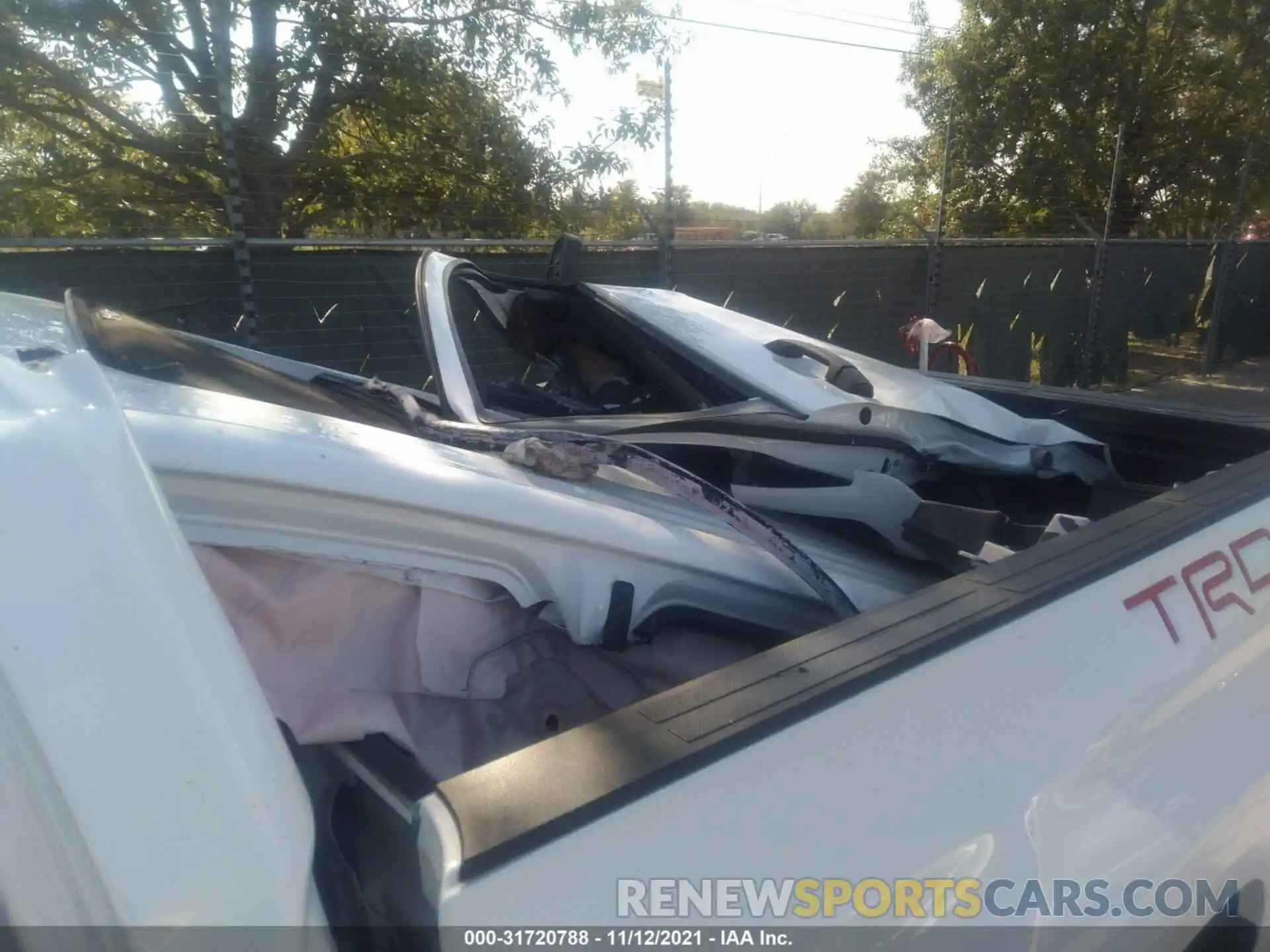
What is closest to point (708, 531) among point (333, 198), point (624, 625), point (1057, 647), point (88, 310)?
point (624, 625)

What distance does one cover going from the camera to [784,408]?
239 centimetres

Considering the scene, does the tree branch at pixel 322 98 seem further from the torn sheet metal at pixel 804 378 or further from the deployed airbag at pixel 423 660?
the deployed airbag at pixel 423 660

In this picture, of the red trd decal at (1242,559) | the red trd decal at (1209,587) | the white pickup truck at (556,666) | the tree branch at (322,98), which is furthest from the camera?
the tree branch at (322,98)

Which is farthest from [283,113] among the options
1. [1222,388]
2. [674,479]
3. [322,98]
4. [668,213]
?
[1222,388]

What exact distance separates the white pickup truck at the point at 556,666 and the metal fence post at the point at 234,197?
2.81 metres

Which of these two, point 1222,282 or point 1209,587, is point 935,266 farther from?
point 1209,587

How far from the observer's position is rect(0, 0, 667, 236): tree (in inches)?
224

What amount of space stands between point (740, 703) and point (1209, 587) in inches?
40.5

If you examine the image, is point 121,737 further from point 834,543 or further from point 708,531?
point 834,543

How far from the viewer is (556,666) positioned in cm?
170

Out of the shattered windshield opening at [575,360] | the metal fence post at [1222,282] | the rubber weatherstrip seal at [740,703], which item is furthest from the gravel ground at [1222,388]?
the rubber weatherstrip seal at [740,703]

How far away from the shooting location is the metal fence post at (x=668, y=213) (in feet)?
21.0

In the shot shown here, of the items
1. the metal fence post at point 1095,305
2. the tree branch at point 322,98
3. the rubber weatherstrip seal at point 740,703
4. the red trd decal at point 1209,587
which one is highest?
the tree branch at point 322,98

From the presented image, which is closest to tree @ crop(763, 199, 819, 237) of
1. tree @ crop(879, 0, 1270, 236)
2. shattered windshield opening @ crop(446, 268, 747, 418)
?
tree @ crop(879, 0, 1270, 236)
